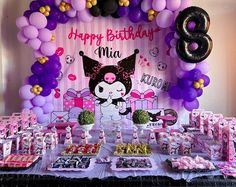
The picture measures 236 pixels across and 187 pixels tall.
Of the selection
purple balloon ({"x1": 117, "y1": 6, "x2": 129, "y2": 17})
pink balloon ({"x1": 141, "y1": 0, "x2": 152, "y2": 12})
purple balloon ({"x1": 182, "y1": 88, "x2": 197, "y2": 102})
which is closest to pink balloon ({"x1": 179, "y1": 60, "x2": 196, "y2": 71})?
purple balloon ({"x1": 182, "y1": 88, "x2": 197, "y2": 102})

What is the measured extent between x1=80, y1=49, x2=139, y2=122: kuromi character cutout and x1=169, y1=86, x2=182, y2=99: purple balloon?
0.38 m

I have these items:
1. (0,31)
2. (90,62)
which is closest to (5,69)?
(0,31)

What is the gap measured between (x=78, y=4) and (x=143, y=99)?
1.02m

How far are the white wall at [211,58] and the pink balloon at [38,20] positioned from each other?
430 millimetres

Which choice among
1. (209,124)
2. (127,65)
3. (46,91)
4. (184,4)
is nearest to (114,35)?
(127,65)

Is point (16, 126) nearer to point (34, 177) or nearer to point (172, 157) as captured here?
point (34, 177)

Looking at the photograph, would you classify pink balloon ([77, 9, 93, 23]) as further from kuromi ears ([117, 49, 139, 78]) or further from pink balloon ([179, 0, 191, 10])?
pink balloon ([179, 0, 191, 10])

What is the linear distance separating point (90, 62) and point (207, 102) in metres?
1.17

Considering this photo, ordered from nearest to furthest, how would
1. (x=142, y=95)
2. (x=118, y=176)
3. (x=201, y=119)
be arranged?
(x=118, y=176), (x=201, y=119), (x=142, y=95)

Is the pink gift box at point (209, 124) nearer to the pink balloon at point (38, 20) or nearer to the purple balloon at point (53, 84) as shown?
the purple balloon at point (53, 84)

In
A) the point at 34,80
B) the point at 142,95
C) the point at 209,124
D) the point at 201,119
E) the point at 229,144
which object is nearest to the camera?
the point at 229,144

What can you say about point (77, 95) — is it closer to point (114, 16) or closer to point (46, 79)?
point (46, 79)

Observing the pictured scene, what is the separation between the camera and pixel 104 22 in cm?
280

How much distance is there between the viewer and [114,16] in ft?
8.87
